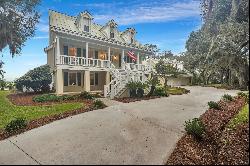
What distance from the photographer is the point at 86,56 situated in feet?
83.4

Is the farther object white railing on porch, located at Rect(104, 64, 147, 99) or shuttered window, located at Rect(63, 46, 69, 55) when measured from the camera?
shuttered window, located at Rect(63, 46, 69, 55)

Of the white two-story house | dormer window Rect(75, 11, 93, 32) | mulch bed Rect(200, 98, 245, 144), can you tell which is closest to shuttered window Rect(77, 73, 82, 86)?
the white two-story house

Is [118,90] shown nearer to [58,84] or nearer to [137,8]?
[58,84]

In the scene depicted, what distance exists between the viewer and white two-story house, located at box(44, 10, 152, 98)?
22.9 meters

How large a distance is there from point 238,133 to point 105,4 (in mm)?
18393

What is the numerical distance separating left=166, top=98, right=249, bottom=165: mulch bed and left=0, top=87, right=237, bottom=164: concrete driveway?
1.44 feet

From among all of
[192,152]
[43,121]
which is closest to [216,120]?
[192,152]

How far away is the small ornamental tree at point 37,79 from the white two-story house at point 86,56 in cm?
98

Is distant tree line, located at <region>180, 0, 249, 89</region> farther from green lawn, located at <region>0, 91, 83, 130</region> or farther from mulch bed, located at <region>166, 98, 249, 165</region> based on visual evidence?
green lawn, located at <region>0, 91, 83, 130</region>

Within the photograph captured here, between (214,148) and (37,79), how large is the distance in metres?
21.8

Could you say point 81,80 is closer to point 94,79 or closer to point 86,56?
point 94,79

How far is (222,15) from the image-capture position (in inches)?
693

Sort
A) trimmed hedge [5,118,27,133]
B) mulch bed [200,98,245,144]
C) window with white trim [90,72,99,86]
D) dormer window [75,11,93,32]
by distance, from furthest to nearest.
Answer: window with white trim [90,72,99,86] < dormer window [75,11,93,32] < trimmed hedge [5,118,27,133] < mulch bed [200,98,245,144]

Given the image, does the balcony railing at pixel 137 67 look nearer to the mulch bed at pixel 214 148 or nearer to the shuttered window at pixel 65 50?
the shuttered window at pixel 65 50
